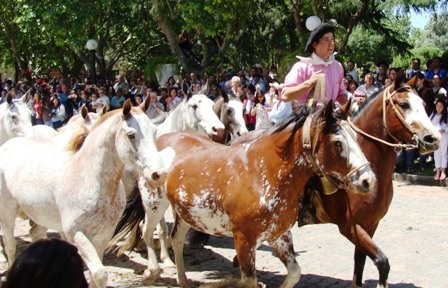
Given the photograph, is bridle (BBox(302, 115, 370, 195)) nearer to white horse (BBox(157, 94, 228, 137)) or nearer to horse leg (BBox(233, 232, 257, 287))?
horse leg (BBox(233, 232, 257, 287))

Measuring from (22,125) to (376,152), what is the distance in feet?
17.2

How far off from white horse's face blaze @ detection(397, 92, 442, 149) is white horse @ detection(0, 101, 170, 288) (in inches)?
89.7

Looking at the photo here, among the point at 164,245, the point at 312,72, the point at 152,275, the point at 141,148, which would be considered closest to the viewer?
the point at 141,148

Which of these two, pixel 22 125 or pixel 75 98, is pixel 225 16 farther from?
pixel 22 125

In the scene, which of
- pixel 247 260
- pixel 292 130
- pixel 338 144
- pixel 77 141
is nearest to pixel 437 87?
pixel 292 130

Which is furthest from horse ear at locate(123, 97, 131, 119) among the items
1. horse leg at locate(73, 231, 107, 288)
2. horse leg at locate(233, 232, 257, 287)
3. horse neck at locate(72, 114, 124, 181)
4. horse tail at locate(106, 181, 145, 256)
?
horse tail at locate(106, 181, 145, 256)

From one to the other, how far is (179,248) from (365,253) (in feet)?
6.63

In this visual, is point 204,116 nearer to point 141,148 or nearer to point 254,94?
point 141,148

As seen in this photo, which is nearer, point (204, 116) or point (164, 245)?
point (164, 245)

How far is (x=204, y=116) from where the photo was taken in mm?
7348

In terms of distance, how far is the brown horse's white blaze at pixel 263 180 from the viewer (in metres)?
4.42

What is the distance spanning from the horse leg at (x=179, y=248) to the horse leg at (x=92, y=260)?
1643 millimetres

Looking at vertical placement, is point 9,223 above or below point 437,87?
below

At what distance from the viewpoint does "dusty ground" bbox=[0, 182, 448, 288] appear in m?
6.16
